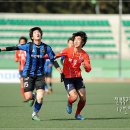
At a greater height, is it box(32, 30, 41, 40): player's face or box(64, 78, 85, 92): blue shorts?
box(32, 30, 41, 40): player's face

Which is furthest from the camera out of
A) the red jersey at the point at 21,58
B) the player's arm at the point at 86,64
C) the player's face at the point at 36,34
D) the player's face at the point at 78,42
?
the red jersey at the point at 21,58

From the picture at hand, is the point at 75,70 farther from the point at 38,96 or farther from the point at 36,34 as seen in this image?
the point at 36,34

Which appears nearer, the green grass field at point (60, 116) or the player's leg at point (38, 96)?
the green grass field at point (60, 116)

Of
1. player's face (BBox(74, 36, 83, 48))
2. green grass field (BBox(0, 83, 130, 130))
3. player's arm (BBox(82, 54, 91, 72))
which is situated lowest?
green grass field (BBox(0, 83, 130, 130))

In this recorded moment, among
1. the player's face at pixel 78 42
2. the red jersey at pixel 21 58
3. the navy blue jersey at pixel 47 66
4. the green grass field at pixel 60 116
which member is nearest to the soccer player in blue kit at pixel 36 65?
the green grass field at pixel 60 116

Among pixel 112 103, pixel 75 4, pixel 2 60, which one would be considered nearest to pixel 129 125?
pixel 112 103

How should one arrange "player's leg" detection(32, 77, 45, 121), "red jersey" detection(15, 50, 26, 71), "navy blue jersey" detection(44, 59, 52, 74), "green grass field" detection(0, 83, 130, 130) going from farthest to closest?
1. "navy blue jersey" detection(44, 59, 52, 74)
2. "red jersey" detection(15, 50, 26, 71)
3. "player's leg" detection(32, 77, 45, 121)
4. "green grass field" detection(0, 83, 130, 130)

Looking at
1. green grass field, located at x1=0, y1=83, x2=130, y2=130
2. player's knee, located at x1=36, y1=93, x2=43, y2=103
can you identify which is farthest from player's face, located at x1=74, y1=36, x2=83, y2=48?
green grass field, located at x1=0, y1=83, x2=130, y2=130

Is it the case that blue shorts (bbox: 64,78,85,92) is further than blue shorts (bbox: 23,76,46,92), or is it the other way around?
blue shorts (bbox: 64,78,85,92)

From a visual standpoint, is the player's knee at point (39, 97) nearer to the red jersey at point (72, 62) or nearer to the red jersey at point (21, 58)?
the red jersey at point (72, 62)

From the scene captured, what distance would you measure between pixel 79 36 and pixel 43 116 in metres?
2.07

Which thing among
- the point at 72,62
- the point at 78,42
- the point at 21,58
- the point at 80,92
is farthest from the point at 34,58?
the point at 21,58

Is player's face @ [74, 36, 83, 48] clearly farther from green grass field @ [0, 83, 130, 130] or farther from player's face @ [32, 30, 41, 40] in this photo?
green grass field @ [0, 83, 130, 130]

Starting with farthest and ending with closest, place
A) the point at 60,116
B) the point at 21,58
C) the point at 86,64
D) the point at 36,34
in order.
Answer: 1. the point at 21,58
2. the point at 60,116
3. the point at 86,64
4. the point at 36,34
